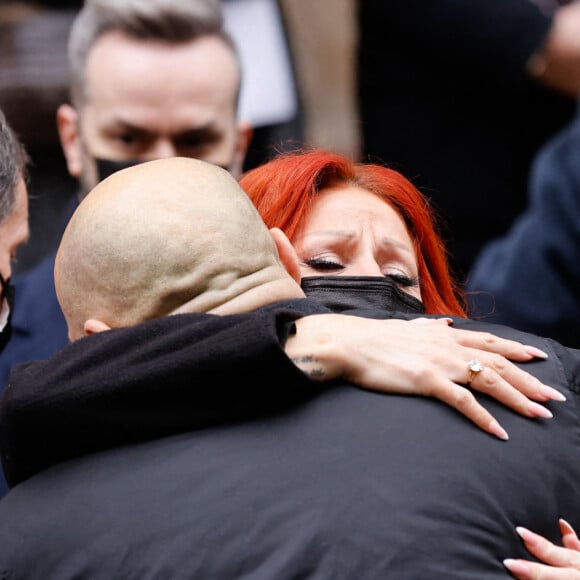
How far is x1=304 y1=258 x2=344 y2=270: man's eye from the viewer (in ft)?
6.76

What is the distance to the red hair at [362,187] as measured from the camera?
2207 millimetres

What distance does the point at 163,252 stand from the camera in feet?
5.39

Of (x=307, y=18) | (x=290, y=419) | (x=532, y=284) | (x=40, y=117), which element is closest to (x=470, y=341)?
(x=290, y=419)

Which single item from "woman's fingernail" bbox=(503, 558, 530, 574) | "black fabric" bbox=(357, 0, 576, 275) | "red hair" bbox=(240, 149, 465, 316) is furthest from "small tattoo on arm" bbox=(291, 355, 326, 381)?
"black fabric" bbox=(357, 0, 576, 275)

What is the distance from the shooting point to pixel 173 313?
1.68m

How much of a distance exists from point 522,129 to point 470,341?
7.25ft

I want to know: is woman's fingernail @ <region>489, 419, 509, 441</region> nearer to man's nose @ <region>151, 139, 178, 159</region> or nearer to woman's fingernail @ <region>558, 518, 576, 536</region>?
woman's fingernail @ <region>558, 518, 576, 536</region>

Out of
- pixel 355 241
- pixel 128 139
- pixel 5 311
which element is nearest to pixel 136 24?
pixel 128 139

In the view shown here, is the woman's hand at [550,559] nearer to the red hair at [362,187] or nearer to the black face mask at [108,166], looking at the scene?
the red hair at [362,187]

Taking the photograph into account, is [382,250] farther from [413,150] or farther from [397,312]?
[413,150]

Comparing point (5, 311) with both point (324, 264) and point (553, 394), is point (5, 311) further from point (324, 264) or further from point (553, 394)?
point (553, 394)

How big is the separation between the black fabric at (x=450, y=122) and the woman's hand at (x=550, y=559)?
6.82 feet

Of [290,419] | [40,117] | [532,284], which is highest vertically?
[290,419]

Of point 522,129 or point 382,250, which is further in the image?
point 522,129
